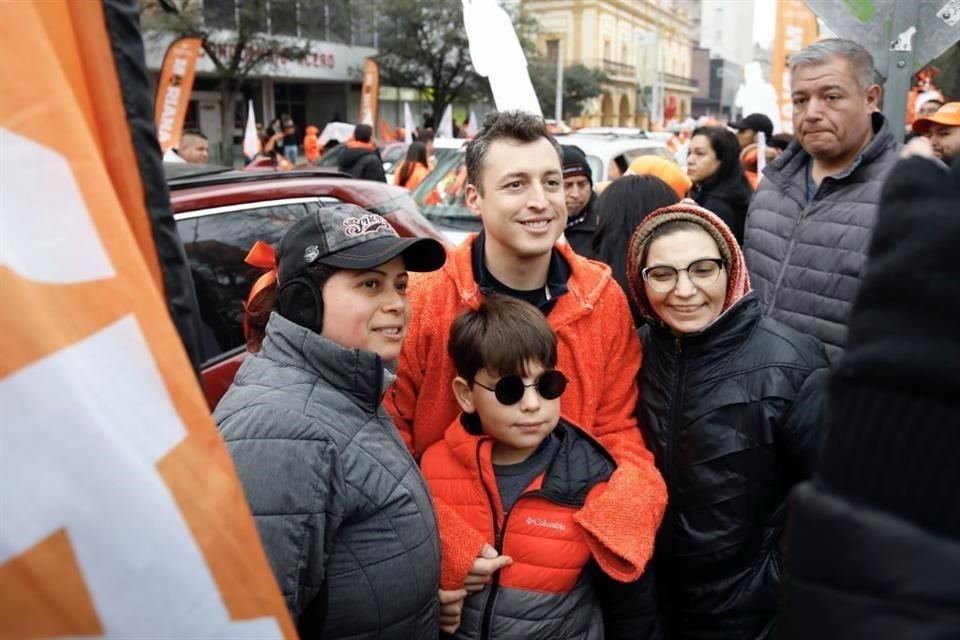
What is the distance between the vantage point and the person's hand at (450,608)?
1922 millimetres

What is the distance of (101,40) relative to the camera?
94cm

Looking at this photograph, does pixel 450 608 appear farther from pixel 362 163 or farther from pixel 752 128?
pixel 362 163

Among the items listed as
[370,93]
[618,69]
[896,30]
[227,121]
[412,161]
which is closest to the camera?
[896,30]

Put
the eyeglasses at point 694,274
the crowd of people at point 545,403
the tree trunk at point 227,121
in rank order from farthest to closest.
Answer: the tree trunk at point 227,121 < the eyeglasses at point 694,274 < the crowd of people at point 545,403

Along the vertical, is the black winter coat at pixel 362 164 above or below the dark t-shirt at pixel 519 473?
above

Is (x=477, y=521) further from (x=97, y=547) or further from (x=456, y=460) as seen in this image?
(x=97, y=547)

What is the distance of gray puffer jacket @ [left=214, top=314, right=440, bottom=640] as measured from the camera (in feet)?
4.87

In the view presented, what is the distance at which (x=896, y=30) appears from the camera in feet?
9.98

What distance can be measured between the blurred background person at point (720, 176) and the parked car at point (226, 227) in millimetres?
2647

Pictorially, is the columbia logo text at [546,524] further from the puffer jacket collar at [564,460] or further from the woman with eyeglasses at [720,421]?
the woman with eyeglasses at [720,421]

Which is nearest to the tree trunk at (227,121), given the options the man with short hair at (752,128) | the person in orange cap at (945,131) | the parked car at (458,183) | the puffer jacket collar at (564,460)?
the parked car at (458,183)

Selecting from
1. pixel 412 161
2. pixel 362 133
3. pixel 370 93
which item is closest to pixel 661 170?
pixel 412 161

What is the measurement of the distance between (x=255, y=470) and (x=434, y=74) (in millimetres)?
34768

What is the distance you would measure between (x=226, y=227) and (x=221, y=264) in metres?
0.17
